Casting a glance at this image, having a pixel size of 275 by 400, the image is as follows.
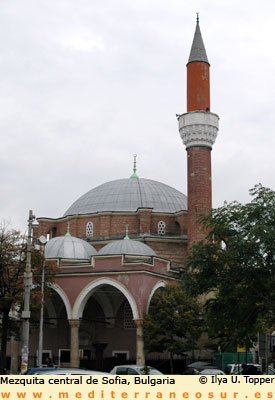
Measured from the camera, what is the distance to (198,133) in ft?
125

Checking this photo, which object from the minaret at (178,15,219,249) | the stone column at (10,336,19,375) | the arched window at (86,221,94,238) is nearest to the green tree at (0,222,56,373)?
the stone column at (10,336,19,375)

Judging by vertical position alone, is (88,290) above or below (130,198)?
below

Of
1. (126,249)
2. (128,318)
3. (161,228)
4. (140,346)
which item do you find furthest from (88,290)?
(161,228)

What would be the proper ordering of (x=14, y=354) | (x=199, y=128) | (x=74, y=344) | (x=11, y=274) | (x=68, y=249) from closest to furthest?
1. (x=11, y=274)
2. (x=74, y=344)
3. (x=14, y=354)
4. (x=68, y=249)
5. (x=199, y=128)

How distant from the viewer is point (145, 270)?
32719mm

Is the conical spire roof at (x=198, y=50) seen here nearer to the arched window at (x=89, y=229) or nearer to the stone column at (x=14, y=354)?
the arched window at (x=89, y=229)

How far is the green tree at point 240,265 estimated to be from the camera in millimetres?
18438

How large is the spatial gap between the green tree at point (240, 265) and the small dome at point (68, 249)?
17.8 m

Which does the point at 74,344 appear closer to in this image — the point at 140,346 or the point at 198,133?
the point at 140,346

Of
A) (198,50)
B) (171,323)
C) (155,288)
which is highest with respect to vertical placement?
(198,50)

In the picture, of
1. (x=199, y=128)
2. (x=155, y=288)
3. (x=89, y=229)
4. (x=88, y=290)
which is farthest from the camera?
(x=89, y=229)

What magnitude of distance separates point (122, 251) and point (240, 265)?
57.7 feet

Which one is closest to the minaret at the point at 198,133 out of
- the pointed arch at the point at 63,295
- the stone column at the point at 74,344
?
the pointed arch at the point at 63,295

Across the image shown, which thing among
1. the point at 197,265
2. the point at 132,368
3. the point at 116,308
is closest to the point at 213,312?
the point at 197,265
